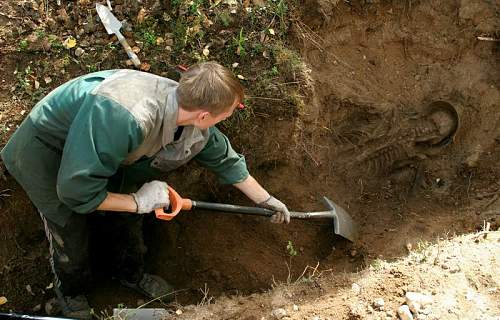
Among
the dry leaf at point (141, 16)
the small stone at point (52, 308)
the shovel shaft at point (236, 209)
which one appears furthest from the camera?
the dry leaf at point (141, 16)

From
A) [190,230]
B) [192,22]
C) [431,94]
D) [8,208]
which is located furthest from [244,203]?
[431,94]

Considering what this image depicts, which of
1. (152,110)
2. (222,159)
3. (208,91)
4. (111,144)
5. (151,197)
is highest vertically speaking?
(208,91)

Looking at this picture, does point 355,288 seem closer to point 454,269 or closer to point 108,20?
point 454,269

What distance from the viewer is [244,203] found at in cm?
383

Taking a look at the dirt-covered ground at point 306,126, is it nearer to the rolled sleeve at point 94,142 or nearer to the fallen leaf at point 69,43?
the fallen leaf at point 69,43

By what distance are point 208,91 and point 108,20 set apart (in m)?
1.74

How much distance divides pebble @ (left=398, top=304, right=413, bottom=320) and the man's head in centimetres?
132

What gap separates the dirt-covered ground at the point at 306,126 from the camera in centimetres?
356

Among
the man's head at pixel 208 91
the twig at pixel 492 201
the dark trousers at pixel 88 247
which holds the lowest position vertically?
the dark trousers at pixel 88 247

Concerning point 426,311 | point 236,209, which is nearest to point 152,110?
point 236,209

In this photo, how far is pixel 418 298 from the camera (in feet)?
8.59

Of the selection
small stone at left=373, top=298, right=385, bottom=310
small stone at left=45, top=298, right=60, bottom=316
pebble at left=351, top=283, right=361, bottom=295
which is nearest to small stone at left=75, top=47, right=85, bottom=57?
small stone at left=45, top=298, right=60, bottom=316

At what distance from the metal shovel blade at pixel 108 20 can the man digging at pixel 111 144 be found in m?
1.22

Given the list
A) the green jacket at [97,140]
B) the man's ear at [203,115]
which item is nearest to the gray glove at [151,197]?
the green jacket at [97,140]
